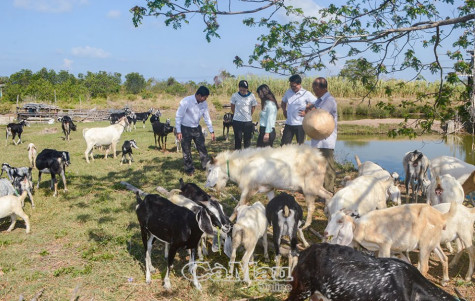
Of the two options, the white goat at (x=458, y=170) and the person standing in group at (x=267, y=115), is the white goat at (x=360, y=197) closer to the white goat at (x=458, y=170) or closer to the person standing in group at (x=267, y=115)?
the white goat at (x=458, y=170)

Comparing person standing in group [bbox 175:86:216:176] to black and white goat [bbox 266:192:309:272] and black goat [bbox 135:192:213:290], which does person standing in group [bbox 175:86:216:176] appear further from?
black and white goat [bbox 266:192:309:272]

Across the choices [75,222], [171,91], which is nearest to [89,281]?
[75,222]

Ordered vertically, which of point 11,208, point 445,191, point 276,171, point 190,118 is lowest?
point 11,208

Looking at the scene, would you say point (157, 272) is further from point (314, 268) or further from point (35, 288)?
point (314, 268)

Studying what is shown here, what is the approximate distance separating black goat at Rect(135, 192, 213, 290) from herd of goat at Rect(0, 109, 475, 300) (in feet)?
0.04

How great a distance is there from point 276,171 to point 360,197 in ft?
5.03

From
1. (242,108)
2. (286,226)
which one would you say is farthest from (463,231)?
(242,108)

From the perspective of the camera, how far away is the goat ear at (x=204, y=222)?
14.9 feet

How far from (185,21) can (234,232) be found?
315 centimetres

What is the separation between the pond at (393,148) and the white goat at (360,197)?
332 inches

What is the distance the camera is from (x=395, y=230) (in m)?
4.57

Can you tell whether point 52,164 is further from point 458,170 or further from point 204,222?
point 458,170

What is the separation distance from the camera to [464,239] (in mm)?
4891

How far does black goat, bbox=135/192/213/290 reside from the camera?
15.0 feet
